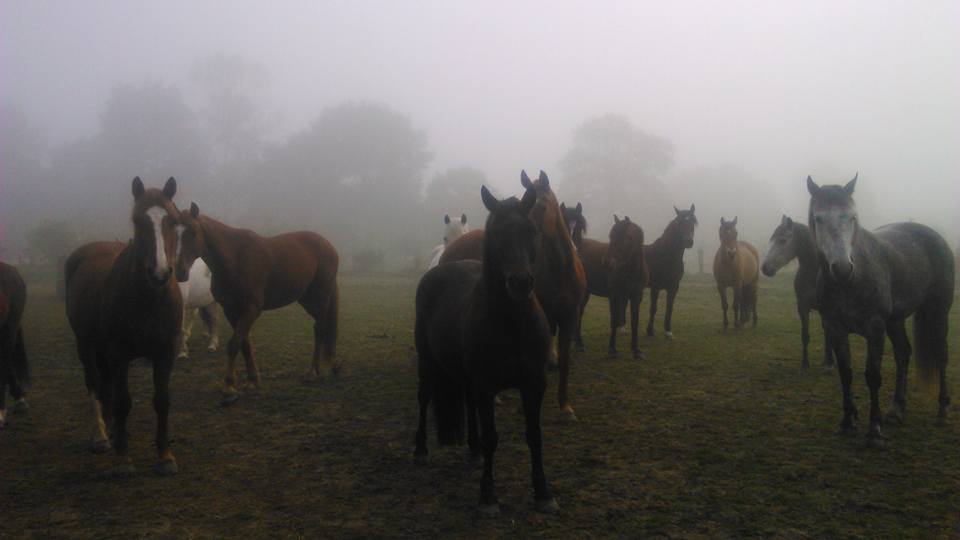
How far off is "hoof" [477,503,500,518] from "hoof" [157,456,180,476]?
2.43 m

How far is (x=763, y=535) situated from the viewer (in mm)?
3297

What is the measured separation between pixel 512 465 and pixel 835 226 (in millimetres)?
3177

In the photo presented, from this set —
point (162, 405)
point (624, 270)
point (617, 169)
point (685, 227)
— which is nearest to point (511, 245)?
point (162, 405)

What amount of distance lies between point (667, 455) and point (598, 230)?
37963 millimetres

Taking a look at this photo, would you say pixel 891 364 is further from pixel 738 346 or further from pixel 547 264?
pixel 547 264

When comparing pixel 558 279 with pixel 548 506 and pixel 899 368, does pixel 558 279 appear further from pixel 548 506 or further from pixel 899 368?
pixel 899 368

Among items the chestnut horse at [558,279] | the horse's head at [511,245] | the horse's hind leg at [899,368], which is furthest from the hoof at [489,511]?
the horse's hind leg at [899,368]

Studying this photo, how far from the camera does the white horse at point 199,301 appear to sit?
30.1 ft

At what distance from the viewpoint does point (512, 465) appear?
180 inches

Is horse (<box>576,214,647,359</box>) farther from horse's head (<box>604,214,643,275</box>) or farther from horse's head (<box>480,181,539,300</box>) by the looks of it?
horse's head (<box>480,181,539,300</box>)

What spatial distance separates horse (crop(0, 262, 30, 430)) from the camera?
6.07 meters

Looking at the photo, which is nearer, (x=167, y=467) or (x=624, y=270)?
(x=167, y=467)

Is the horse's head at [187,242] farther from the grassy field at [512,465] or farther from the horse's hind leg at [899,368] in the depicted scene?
the horse's hind leg at [899,368]

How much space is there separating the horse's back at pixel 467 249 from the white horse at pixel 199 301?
13.4 ft
